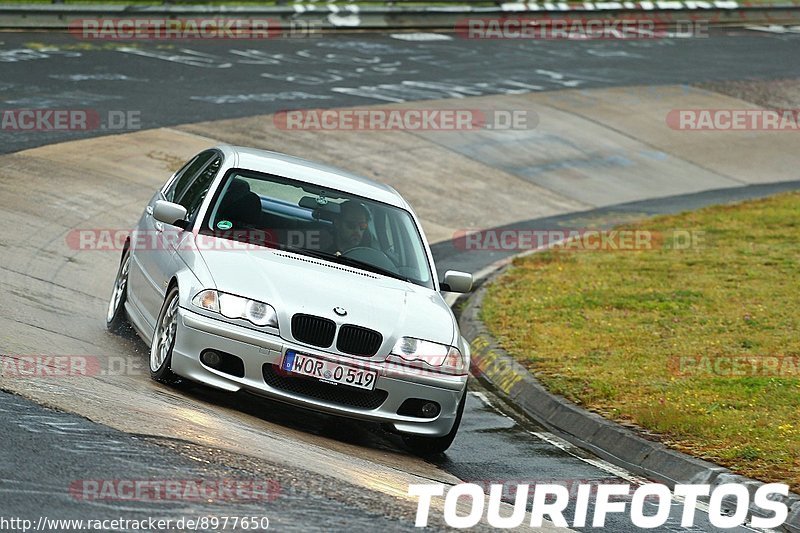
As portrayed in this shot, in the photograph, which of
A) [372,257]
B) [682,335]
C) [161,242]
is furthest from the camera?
[682,335]

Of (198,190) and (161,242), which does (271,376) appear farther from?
(198,190)

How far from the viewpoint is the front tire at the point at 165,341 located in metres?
8.36

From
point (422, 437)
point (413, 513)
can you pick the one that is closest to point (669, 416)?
point (422, 437)

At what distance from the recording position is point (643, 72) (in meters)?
30.3

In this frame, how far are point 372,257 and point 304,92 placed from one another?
1532 cm

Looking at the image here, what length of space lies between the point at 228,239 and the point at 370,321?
1.41 m

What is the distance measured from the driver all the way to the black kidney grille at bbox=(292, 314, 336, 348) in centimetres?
119

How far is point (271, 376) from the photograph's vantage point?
809cm

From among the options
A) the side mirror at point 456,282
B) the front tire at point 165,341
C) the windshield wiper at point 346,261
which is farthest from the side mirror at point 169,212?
the side mirror at point 456,282

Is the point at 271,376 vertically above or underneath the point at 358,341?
underneath

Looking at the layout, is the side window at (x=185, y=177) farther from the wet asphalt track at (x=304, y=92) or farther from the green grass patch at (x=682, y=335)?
the green grass patch at (x=682, y=335)

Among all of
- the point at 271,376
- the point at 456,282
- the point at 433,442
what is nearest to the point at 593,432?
the point at 456,282

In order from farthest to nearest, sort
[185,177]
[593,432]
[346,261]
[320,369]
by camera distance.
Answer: [185,177], [593,432], [346,261], [320,369]

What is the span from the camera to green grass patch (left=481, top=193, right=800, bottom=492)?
31.0ft
